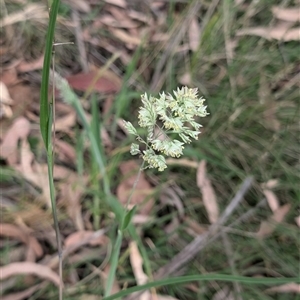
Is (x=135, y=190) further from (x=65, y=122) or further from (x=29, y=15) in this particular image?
(x=29, y=15)

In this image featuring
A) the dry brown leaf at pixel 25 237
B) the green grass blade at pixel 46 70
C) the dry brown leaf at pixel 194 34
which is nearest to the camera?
the green grass blade at pixel 46 70

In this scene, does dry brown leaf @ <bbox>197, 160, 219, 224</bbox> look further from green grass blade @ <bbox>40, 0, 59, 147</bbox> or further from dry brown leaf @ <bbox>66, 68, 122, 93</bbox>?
green grass blade @ <bbox>40, 0, 59, 147</bbox>

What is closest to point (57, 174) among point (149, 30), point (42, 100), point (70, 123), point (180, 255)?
point (70, 123)

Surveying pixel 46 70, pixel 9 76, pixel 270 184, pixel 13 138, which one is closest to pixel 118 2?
pixel 9 76

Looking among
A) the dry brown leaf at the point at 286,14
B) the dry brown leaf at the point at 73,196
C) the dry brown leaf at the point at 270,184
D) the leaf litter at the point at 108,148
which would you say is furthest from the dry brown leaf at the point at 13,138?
the dry brown leaf at the point at 286,14

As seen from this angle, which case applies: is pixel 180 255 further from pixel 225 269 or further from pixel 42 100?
pixel 42 100

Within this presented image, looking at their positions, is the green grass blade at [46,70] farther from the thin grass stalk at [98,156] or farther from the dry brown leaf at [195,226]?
the dry brown leaf at [195,226]

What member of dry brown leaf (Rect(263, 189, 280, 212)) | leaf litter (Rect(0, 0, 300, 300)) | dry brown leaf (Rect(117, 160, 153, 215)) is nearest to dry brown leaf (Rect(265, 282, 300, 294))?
leaf litter (Rect(0, 0, 300, 300))
